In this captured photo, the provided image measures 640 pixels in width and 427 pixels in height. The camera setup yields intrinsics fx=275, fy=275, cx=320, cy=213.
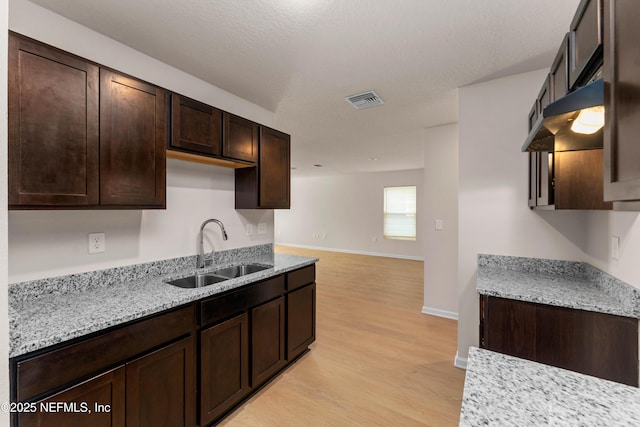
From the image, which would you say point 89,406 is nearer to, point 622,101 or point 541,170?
point 622,101

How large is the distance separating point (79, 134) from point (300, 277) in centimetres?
188

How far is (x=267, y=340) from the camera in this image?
222 centimetres

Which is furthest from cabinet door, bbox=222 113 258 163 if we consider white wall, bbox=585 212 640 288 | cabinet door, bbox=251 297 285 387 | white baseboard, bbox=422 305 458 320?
white baseboard, bbox=422 305 458 320

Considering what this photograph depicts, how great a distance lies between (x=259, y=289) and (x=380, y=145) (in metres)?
3.46

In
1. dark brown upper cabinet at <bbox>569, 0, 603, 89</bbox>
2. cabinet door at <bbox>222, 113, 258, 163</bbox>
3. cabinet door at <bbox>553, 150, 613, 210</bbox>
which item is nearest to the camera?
dark brown upper cabinet at <bbox>569, 0, 603, 89</bbox>

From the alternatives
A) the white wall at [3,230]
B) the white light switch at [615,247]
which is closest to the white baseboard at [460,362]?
the white light switch at [615,247]

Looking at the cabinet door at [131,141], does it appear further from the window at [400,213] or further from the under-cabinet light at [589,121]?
the window at [400,213]

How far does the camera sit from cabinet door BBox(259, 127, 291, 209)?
103 inches

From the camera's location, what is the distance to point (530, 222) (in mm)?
2258

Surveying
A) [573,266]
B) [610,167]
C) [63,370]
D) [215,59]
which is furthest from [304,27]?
[573,266]

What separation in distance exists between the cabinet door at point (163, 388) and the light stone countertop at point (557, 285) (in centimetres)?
191

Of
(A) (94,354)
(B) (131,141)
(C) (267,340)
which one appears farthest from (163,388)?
(B) (131,141)

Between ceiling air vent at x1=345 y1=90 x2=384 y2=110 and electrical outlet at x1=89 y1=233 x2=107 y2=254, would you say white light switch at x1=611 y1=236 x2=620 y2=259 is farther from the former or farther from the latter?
electrical outlet at x1=89 y1=233 x2=107 y2=254

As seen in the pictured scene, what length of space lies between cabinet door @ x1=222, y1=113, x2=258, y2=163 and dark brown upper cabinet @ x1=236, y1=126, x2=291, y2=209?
0.29ft
